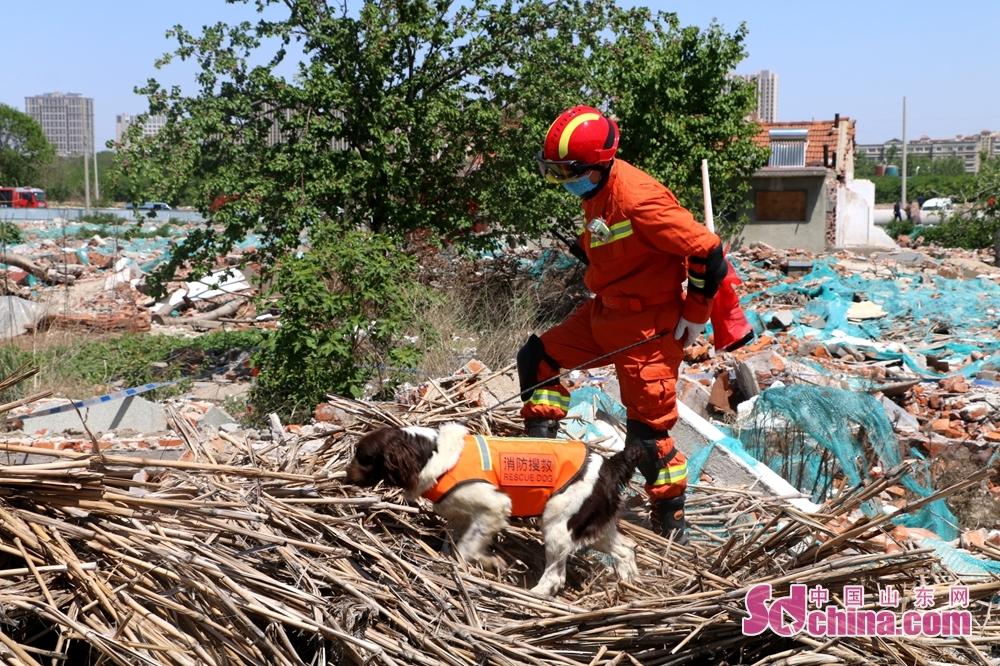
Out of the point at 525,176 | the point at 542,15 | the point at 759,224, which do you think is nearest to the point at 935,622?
the point at 525,176

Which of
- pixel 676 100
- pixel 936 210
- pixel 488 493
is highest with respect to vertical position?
pixel 676 100

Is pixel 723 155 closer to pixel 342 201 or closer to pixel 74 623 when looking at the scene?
pixel 342 201

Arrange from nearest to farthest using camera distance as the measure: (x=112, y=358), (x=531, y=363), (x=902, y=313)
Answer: (x=531, y=363) < (x=112, y=358) < (x=902, y=313)

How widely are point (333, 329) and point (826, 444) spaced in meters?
4.51

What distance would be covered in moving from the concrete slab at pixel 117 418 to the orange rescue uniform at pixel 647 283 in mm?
4614

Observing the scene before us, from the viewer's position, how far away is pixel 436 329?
920 centimetres

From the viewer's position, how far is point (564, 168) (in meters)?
4.66

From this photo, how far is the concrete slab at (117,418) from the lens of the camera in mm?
7863

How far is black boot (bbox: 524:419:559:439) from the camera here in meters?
4.91

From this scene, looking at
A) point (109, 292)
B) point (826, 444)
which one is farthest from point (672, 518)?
point (109, 292)

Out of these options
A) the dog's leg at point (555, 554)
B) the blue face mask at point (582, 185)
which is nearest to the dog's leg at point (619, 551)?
the dog's leg at point (555, 554)

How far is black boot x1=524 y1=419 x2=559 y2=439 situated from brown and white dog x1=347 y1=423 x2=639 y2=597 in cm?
72

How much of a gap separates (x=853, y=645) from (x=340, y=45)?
983 cm

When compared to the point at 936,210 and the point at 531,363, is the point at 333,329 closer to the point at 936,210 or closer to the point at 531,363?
the point at 531,363
